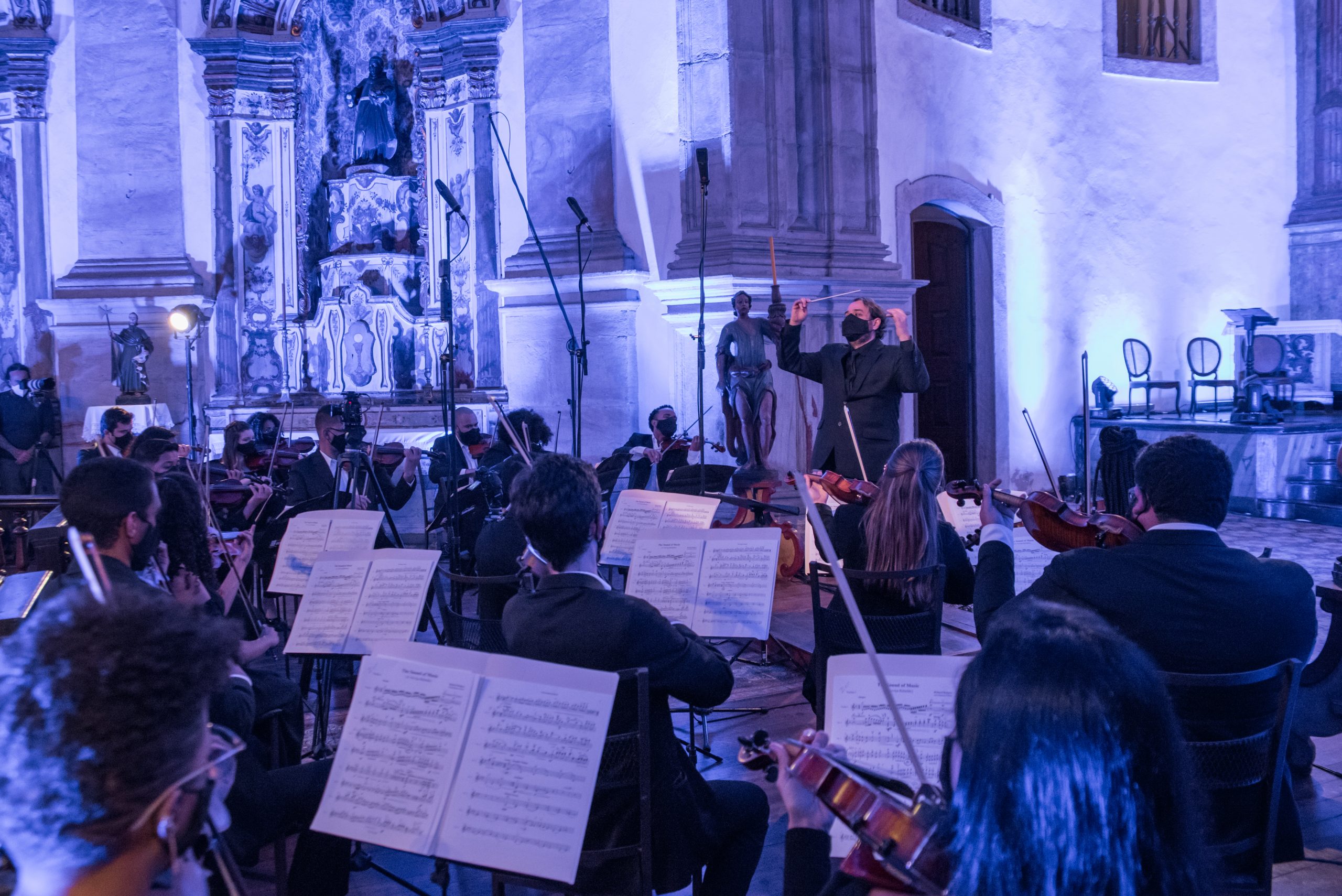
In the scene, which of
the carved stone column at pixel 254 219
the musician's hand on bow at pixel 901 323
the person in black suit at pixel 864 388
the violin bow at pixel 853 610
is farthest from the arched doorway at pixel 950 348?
the violin bow at pixel 853 610

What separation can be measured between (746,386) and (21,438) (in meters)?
6.01

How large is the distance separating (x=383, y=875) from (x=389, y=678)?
4.52 ft

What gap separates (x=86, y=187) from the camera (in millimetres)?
10516

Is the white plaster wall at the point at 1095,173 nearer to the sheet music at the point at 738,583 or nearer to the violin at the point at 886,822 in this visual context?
the sheet music at the point at 738,583

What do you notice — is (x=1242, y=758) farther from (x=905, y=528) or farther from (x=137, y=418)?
(x=137, y=418)

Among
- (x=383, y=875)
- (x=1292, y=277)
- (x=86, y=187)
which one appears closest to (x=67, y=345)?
(x=86, y=187)

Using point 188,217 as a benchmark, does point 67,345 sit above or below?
below

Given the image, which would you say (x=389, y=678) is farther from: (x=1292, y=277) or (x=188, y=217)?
(x=1292, y=277)

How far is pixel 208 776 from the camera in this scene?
1.34m

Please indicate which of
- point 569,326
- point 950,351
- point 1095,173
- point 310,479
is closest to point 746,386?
point 569,326

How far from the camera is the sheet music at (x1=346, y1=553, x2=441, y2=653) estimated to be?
3.41 m

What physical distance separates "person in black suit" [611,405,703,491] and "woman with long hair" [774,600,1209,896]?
640 centimetres

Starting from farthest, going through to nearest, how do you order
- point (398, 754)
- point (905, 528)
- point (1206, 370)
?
point (1206, 370) → point (905, 528) → point (398, 754)

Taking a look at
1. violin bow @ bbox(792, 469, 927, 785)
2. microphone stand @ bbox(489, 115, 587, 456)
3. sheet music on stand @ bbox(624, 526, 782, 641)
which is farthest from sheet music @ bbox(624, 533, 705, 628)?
microphone stand @ bbox(489, 115, 587, 456)
